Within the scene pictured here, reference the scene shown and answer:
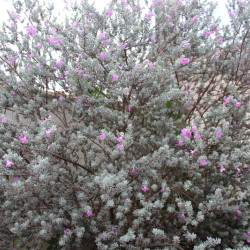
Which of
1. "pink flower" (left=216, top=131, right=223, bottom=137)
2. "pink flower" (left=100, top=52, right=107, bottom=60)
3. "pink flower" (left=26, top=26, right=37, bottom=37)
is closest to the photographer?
"pink flower" (left=216, top=131, right=223, bottom=137)

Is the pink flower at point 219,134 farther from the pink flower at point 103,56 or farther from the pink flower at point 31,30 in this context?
the pink flower at point 31,30

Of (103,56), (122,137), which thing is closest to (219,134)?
(122,137)

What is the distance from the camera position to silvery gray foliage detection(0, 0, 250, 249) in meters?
2.12

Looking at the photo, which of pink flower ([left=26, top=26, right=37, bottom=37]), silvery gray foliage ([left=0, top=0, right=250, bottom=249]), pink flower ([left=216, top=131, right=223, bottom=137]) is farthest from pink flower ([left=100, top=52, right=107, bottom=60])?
pink flower ([left=216, top=131, right=223, bottom=137])

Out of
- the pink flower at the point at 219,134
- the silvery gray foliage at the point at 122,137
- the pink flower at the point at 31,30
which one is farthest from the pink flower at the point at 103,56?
the pink flower at the point at 219,134

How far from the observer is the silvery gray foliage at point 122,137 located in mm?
2121

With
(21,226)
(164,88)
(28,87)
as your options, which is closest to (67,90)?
(28,87)

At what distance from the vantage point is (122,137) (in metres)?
2.12

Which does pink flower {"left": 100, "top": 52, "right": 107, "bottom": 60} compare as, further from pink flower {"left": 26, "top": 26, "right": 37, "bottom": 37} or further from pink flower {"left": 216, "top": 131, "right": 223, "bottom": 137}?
pink flower {"left": 216, "top": 131, "right": 223, "bottom": 137}

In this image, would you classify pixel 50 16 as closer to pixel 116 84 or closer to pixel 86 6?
pixel 86 6

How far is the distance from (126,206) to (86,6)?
2515 mm

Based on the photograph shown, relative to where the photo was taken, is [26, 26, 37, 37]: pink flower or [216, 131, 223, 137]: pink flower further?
[26, 26, 37, 37]: pink flower

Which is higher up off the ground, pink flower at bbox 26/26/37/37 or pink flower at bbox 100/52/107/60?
pink flower at bbox 26/26/37/37

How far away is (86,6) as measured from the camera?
3.17m
